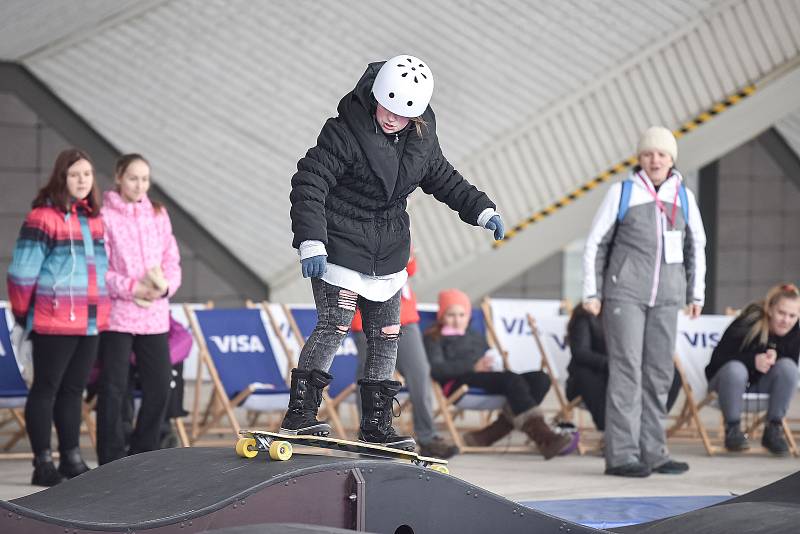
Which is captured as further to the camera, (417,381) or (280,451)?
A: (417,381)

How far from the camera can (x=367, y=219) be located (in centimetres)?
480

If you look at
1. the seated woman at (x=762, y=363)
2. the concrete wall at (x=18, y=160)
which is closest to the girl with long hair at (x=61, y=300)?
the seated woman at (x=762, y=363)

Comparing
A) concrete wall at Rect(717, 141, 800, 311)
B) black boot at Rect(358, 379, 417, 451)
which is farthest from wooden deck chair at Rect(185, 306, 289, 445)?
concrete wall at Rect(717, 141, 800, 311)

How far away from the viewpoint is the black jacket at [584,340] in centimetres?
823

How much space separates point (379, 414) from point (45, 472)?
2.13m

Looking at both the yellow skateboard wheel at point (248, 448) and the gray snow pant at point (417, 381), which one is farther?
the gray snow pant at point (417, 381)

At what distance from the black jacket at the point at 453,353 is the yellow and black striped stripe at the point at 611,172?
10.7 ft

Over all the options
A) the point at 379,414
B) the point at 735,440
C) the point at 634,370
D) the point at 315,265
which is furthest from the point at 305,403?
the point at 735,440

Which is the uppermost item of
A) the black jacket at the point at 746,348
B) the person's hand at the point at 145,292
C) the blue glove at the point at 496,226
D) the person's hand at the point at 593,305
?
the blue glove at the point at 496,226

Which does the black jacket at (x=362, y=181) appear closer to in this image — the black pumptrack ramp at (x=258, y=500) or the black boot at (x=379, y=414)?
the black boot at (x=379, y=414)

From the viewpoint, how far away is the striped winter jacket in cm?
637

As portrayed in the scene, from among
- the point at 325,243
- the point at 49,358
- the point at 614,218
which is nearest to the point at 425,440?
the point at 614,218

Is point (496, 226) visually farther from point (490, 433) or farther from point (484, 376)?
point (490, 433)

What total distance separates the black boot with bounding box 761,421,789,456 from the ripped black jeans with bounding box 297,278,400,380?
394 centimetres
